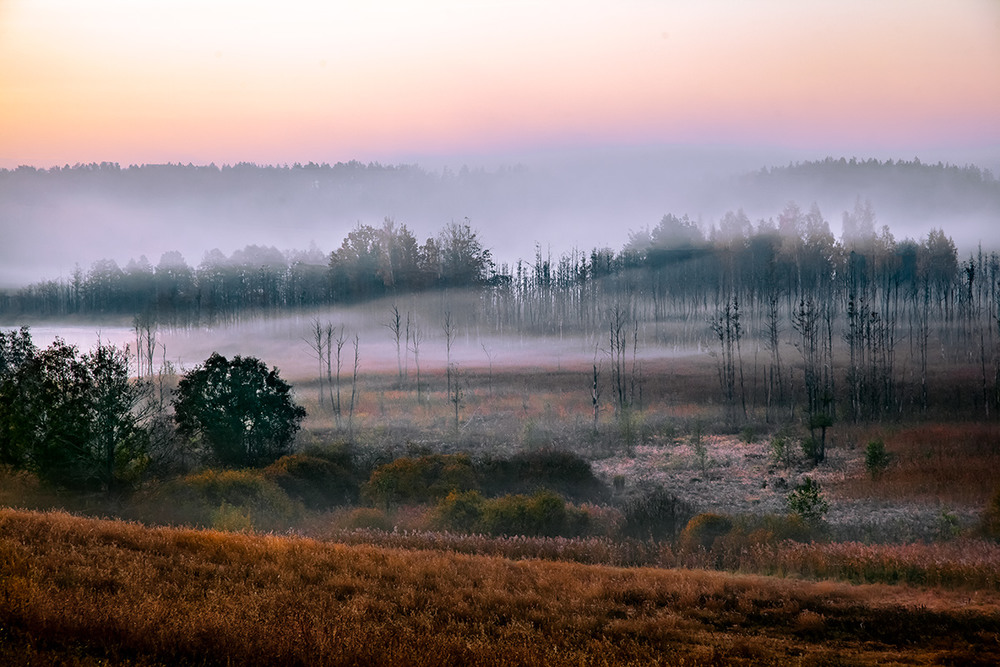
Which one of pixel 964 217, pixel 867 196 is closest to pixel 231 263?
pixel 867 196

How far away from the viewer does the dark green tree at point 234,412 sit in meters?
31.0

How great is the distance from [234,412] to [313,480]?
17.1ft

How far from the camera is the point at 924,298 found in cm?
6338

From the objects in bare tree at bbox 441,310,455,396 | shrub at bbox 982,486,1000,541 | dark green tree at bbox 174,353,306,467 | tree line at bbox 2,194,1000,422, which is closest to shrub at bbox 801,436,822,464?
shrub at bbox 982,486,1000,541

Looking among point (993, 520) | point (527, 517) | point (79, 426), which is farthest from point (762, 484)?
point (79, 426)

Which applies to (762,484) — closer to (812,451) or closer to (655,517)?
(812,451)

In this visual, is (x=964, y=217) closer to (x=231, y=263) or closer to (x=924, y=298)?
(x=924, y=298)

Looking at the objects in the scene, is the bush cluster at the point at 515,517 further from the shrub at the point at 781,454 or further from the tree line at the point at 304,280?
the tree line at the point at 304,280

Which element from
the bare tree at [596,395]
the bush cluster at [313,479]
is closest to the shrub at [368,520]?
the bush cluster at [313,479]

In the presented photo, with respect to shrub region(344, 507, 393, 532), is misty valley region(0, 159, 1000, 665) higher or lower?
higher

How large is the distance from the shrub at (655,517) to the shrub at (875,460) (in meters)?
8.65

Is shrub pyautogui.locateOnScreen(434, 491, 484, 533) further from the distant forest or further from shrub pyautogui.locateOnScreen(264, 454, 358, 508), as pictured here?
the distant forest

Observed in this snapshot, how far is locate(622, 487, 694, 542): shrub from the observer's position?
23.9 metres

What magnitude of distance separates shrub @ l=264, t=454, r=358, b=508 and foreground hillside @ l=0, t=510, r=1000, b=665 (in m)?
13.4
